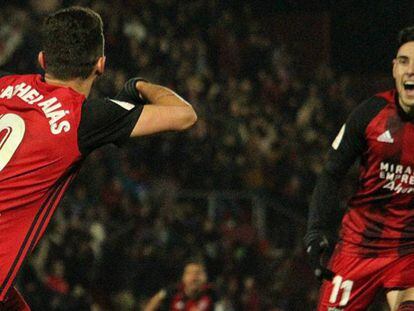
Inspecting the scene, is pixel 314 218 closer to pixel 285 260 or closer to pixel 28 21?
pixel 285 260

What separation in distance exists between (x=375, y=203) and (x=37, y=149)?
7.83 feet

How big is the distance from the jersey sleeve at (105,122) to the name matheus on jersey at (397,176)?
6.40ft

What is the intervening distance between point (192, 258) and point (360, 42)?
→ 7783mm

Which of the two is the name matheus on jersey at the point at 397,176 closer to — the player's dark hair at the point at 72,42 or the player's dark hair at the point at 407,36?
the player's dark hair at the point at 407,36

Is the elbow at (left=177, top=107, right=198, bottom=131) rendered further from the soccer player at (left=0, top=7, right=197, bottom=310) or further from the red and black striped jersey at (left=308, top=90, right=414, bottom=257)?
the red and black striped jersey at (left=308, top=90, right=414, bottom=257)

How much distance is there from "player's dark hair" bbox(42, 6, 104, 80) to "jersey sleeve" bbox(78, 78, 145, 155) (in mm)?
143

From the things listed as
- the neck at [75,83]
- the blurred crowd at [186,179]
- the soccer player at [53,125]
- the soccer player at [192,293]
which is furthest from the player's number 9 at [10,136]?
the blurred crowd at [186,179]

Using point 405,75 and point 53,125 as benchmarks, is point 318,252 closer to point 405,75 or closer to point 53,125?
point 405,75

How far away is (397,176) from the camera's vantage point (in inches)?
228

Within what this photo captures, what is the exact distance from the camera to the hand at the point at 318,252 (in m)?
5.81

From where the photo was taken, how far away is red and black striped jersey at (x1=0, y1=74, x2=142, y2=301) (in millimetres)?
4129

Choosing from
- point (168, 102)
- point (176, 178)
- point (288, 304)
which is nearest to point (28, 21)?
point (176, 178)

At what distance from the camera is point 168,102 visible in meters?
4.31

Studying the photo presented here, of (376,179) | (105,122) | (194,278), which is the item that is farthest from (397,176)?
(194,278)
